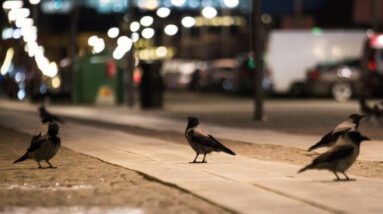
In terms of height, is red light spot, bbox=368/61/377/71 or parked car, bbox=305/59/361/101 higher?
red light spot, bbox=368/61/377/71

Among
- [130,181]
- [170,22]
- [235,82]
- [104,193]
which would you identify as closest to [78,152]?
[130,181]

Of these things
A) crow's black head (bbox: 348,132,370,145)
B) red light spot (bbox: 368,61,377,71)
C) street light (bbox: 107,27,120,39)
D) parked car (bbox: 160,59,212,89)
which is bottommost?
parked car (bbox: 160,59,212,89)

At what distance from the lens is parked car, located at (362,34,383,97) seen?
44.9m

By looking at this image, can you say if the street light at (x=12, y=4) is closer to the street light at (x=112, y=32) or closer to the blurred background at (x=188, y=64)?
the blurred background at (x=188, y=64)

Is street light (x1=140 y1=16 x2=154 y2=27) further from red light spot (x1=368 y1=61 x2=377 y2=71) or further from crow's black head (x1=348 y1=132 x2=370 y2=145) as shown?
crow's black head (x1=348 y1=132 x2=370 y2=145)

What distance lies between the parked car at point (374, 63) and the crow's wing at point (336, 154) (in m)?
31.6

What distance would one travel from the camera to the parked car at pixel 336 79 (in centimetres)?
4666

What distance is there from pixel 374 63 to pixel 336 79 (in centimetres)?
243

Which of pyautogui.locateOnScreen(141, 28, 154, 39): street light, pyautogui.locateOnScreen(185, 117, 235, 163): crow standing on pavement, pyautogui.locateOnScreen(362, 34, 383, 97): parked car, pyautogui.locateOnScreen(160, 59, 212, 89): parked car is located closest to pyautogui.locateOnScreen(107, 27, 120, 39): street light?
pyautogui.locateOnScreen(141, 28, 154, 39): street light

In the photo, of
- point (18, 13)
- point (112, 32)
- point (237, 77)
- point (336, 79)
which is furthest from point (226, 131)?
point (112, 32)

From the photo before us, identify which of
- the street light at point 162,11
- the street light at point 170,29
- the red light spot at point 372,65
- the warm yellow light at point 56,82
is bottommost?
the warm yellow light at point 56,82

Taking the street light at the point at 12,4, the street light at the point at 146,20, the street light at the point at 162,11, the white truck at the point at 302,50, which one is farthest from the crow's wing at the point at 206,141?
the street light at the point at 162,11

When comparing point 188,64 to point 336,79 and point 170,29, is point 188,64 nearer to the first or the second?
point 336,79

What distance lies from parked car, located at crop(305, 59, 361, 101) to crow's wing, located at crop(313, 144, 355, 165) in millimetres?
32848
